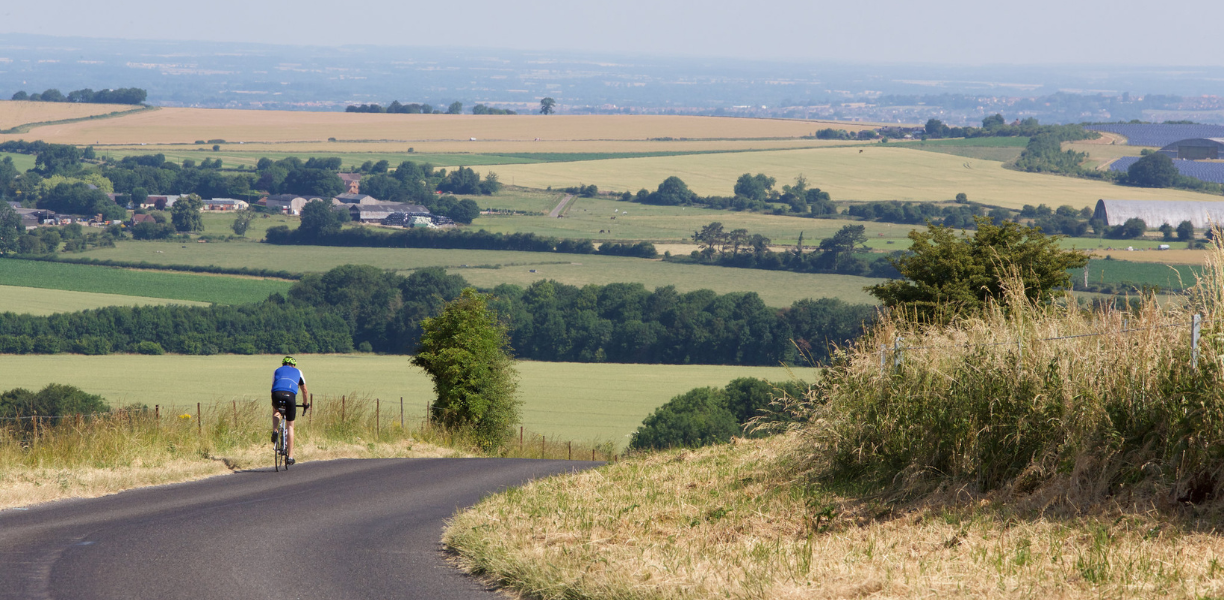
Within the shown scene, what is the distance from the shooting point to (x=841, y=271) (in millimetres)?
111375

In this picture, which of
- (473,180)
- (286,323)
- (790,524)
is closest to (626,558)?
(790,524)

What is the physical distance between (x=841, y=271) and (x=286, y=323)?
50.3 metres

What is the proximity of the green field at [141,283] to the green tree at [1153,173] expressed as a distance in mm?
105679

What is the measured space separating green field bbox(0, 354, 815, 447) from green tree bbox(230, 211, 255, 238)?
58.7 m

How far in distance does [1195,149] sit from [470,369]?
17764cm

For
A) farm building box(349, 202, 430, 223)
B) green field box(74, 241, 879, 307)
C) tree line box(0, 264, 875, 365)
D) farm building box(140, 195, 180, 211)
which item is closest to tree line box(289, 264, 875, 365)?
tree line box(0, 264, 875, 365)

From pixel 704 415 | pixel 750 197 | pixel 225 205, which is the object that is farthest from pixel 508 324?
pixel 225 205

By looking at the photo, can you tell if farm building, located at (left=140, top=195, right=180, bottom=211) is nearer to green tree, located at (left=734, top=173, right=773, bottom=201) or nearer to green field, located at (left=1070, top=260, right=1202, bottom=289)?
green tree, located at (left=734, top=173, right=773, bottom=201)

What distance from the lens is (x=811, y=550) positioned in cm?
846

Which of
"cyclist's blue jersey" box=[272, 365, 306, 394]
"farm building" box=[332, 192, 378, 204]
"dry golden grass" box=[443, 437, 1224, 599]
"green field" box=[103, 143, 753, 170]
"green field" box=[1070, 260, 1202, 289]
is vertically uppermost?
"dry golden grass" box=[443, 437, 1224, 599]

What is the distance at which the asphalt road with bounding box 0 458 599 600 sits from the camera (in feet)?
27.3

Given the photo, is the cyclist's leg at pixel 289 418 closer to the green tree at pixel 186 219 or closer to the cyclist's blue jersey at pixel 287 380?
the cyclist's blue jersey at pixel 287 380

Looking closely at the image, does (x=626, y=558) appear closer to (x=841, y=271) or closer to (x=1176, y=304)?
(x=1176, y=304)

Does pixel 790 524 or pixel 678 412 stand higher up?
pixel 790 524
